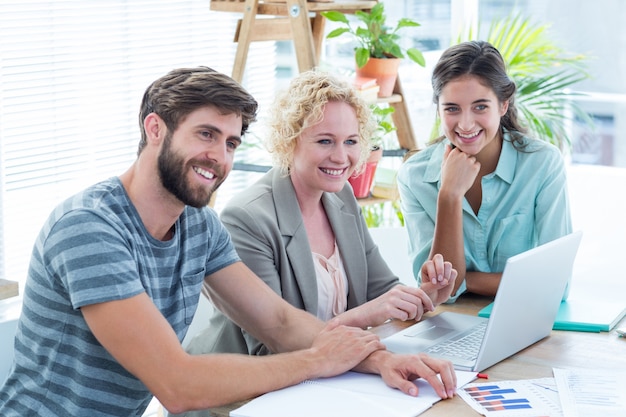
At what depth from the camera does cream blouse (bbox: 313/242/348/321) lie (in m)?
2.28

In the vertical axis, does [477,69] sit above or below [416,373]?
above

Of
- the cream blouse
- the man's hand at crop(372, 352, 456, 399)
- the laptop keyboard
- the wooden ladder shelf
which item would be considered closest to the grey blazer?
the cream blouse

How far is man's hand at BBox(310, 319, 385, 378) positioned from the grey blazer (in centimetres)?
34

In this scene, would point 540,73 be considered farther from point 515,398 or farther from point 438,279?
point 515,398

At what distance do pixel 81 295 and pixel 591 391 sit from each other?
0.95 meters

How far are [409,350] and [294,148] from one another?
0.65 m

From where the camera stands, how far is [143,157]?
1800mm

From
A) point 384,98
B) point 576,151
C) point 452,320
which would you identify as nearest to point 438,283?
point 452,320

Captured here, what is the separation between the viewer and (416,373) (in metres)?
1.70

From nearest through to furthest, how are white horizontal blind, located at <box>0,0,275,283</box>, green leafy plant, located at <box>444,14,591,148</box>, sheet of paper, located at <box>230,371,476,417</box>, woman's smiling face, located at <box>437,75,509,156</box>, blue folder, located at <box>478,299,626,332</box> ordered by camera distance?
sheet of paper, located at <box>230,371,476,417</box>
blue folder, located at <box>478,299,626,332</box>
woman's smiling face, located at <box>437,75,509,156</box>
white horizontal blind, located at <box>0,0,275,283</box>
green leafy plant, located at <box>444,14,591,148</box>

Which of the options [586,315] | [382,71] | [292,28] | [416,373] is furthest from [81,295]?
[382,71]

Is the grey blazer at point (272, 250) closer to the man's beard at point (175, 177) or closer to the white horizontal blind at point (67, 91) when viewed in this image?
the man's beard at point (175, 177)

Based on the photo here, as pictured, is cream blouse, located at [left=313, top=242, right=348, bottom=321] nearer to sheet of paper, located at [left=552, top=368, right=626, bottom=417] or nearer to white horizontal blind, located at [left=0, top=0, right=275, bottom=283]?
sheet of paper, located at [left=552, top=368, right=626, bottom=417]

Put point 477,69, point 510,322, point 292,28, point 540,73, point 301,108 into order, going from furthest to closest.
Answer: point 540,73, point 292,28, point 477,69, point 301,108, point 510,322
